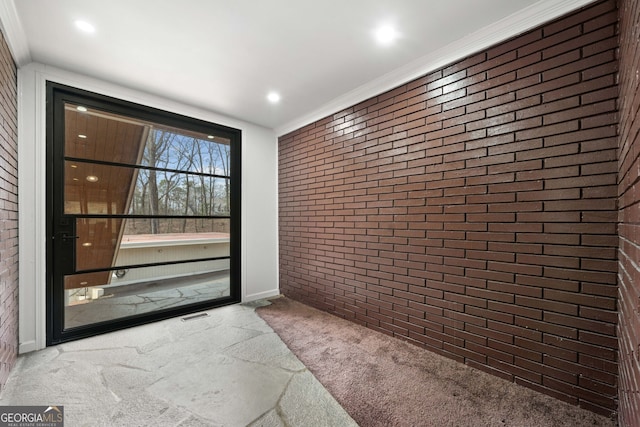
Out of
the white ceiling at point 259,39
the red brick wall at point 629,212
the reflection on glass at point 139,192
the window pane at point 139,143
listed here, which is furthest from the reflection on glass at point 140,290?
the red brick wall at point 629,212

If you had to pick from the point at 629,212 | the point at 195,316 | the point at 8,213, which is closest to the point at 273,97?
the point at 8,213

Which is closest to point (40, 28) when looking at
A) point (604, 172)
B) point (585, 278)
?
point (604, 172)

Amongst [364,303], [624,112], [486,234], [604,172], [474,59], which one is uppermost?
[474,59]

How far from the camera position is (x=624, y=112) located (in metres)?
1.33

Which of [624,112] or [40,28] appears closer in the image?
[624,112]

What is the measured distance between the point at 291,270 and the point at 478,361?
2.50 m

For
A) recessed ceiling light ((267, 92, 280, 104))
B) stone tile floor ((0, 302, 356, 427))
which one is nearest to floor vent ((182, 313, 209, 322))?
stone tile floor ((0, 302, 356, 427))

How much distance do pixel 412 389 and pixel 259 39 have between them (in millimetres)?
2866

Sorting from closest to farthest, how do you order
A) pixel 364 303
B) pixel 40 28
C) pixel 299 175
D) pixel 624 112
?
pixel 624 112, pixel 40 28, pixel 364 303, pixel 299 175

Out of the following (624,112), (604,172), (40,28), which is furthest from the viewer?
(40,28)

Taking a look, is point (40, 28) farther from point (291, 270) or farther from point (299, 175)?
point (291, 270)

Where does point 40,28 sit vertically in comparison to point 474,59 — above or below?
above
